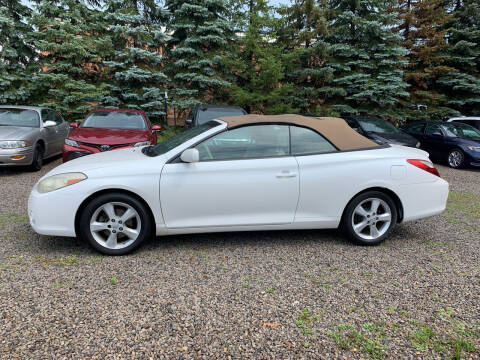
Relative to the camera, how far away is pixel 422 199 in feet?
13.0

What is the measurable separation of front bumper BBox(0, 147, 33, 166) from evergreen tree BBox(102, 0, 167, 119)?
21.4 feet

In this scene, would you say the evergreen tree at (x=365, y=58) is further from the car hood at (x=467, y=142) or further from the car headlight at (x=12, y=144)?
the car headlight at (x=12, y=144)

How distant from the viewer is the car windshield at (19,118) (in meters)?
8.17

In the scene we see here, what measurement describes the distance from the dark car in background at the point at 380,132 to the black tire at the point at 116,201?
822 cm

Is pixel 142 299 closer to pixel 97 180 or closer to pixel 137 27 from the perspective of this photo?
pixel 97 180

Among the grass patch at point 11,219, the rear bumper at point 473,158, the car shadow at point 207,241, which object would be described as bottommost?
the car shadow at point 207,241

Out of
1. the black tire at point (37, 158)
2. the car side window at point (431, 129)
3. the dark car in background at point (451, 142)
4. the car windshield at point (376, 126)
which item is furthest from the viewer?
the car side window at point (431, 129)

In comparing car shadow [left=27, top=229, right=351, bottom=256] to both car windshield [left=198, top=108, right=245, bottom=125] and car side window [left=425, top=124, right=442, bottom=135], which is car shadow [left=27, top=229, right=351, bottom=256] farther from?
car side window [left=425, top=124, right=442, bottom=135]

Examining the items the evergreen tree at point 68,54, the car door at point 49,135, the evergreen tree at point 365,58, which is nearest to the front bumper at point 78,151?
the car door at point 49,135

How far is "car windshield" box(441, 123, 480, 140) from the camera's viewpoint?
426 inches

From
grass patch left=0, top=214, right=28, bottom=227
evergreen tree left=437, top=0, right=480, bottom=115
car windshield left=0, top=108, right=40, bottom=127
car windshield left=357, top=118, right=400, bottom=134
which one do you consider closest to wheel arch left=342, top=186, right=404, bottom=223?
grass patch left=0, top=214, right=28, bottom=227

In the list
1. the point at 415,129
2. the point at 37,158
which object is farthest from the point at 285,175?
the point at 415,129

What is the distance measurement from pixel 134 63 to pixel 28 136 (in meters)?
7.28

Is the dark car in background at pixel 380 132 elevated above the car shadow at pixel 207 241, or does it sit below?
above
